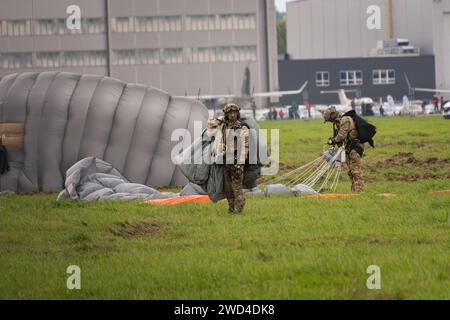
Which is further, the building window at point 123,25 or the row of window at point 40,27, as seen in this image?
the building window at point 123,25

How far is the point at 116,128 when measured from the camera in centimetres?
2825

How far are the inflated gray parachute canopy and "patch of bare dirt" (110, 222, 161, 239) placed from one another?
858 cm

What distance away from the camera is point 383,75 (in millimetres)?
136250

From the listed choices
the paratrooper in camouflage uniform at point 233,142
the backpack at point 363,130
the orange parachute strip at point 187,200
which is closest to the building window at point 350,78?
the backpack at point 363,130

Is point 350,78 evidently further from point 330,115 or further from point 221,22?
point 330,115

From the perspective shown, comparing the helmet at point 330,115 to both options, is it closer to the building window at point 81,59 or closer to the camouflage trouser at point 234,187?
the camouflage trouser at point 234,187

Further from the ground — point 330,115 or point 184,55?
point 184,55

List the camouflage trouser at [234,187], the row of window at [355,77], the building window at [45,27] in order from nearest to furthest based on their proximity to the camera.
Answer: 1. the camouflage trouser at [234,187]
2. the building window at [45,27]
3. the row of window at [355,77]

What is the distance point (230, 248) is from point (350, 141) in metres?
8.70

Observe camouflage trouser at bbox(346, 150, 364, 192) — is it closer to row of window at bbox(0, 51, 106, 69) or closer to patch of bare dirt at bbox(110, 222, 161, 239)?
patch of bare dirt at bbox(110, 222, 161, 239)

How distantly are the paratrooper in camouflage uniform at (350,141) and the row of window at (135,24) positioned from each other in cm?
9300

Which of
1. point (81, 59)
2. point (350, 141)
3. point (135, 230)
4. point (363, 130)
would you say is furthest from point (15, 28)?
point (135, 230)

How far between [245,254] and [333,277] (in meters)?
2.17

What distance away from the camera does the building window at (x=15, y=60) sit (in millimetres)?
116250
